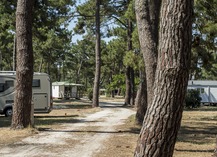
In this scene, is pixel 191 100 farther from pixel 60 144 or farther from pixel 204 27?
pixel 60 144

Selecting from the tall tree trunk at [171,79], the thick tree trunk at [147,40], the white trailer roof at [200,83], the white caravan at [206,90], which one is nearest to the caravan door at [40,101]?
the thick tree trunk at [147,40]

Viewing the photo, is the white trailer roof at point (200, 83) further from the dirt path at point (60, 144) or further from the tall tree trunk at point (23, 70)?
the tall tree trunk at point (23, 70)

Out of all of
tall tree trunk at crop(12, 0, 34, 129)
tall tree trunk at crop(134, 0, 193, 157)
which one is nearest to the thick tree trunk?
tall tree trunk at crop(12, 0, 34, 129)

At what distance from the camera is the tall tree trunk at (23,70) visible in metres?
13.1

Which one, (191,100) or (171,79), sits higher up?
(171,79)

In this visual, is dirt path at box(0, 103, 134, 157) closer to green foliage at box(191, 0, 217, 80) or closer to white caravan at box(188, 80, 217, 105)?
green foliage at box(191, 0, 217, 80)

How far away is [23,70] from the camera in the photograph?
43.0 feet

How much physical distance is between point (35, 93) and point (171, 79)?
1701 centimetres

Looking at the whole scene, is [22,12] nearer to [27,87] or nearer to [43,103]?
[27,87]

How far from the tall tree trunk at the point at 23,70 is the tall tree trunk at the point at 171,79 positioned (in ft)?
30.5

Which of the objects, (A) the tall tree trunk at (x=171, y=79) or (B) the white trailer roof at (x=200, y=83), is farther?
(B) the white trailer roof at (x=200, y=83)

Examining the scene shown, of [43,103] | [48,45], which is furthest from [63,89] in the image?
[43,103]

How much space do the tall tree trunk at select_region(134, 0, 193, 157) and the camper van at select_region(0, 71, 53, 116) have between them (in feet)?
52.6

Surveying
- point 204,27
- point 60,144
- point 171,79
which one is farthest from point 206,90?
point 171,79
